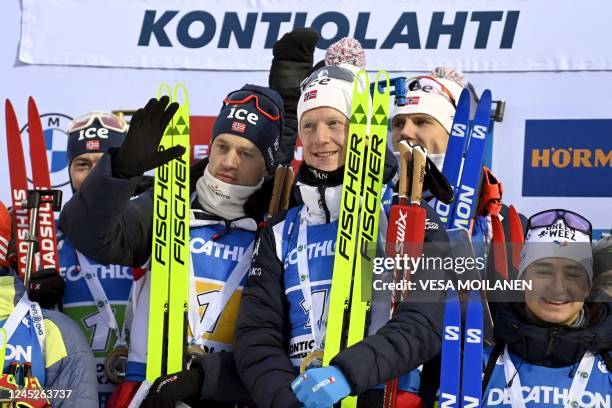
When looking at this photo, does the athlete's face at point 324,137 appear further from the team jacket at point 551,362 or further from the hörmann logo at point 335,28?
the hörmann logo at point 335,28

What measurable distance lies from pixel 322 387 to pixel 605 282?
48.5 inches

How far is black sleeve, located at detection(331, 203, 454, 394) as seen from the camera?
3098 mm

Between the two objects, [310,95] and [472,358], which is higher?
[310,95]

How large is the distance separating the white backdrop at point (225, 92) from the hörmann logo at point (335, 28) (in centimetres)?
16

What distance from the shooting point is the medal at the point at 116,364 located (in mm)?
3922

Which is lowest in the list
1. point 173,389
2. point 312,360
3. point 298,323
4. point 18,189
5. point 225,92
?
point 173,389

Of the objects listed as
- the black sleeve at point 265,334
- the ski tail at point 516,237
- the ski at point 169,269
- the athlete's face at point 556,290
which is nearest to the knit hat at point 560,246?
the athlete's face at point 556,290

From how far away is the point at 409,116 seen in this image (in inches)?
170

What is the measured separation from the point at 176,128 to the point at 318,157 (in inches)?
26.0

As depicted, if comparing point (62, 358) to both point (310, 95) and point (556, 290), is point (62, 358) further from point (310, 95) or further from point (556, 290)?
point (556, 290)

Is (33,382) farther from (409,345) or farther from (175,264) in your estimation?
(409,345)

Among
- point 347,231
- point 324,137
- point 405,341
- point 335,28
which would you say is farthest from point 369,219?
point 335,28

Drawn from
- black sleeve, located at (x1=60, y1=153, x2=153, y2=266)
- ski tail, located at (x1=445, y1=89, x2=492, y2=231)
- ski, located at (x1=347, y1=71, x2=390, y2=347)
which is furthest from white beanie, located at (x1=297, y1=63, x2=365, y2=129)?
black sleeve, located at (x1=60, y1=153, x2=153, y2=266)

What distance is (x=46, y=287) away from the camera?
401 centimetres
